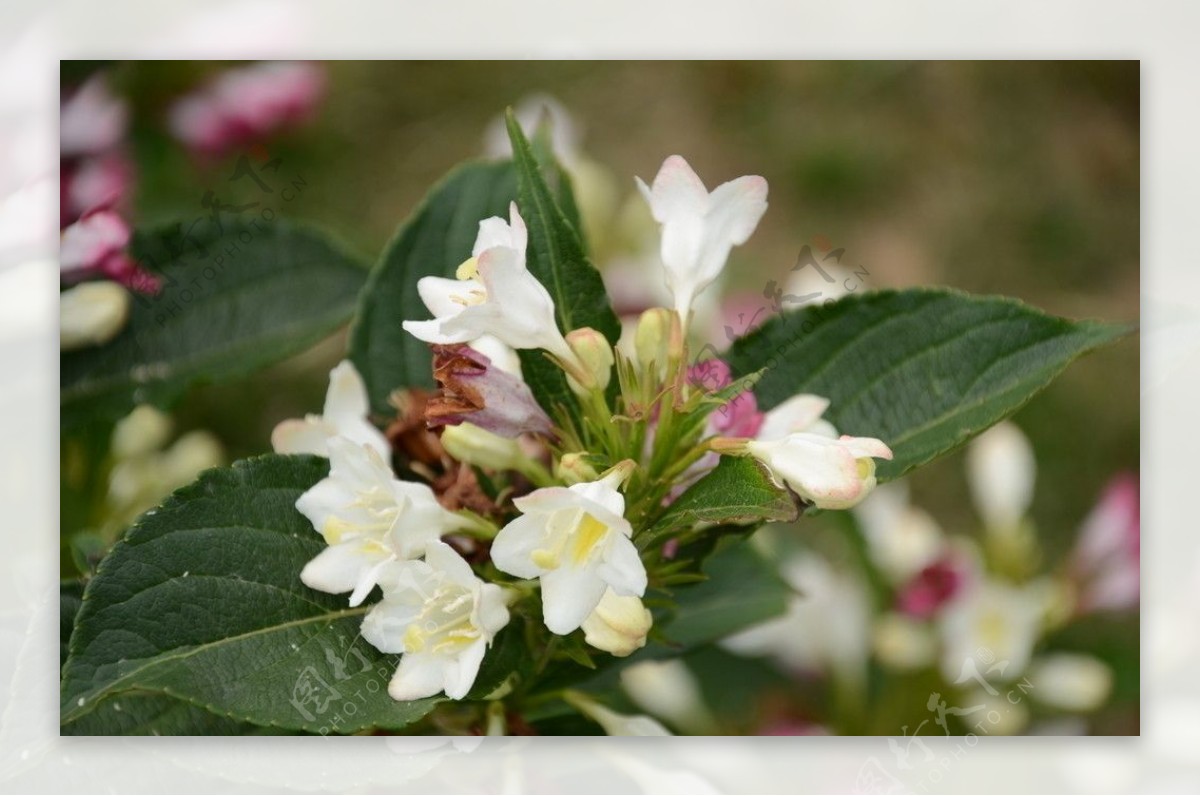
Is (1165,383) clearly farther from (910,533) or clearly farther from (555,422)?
(555,422)

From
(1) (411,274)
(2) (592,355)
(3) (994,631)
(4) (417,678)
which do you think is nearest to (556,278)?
(2) (592,355)

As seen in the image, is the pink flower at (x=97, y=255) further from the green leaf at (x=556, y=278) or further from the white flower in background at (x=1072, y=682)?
the white flower in background at (x=1072, y=682)

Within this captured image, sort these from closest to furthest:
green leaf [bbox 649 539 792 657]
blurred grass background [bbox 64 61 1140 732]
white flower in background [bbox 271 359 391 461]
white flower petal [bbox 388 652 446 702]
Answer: white flower petal [bbox 388 652 446 702] → white flower in background [bbox 271 359 391 461] → green leaf [bbox 649 539 792 657] → blurred grass background [bbox 64 61 1140 732]

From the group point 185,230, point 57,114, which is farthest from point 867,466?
point 57,114

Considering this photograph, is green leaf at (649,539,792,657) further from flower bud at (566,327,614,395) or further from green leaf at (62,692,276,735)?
green leaf at (62,692,276,735)

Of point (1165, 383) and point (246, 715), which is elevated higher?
point (1165, 383)

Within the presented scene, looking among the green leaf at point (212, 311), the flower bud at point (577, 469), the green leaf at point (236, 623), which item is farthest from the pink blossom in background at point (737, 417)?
the green leaf at point (212, 311)

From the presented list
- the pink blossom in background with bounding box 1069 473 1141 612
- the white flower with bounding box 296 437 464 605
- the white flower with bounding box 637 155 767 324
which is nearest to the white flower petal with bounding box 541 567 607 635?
the white flower with bounding box 296 437 464 605
